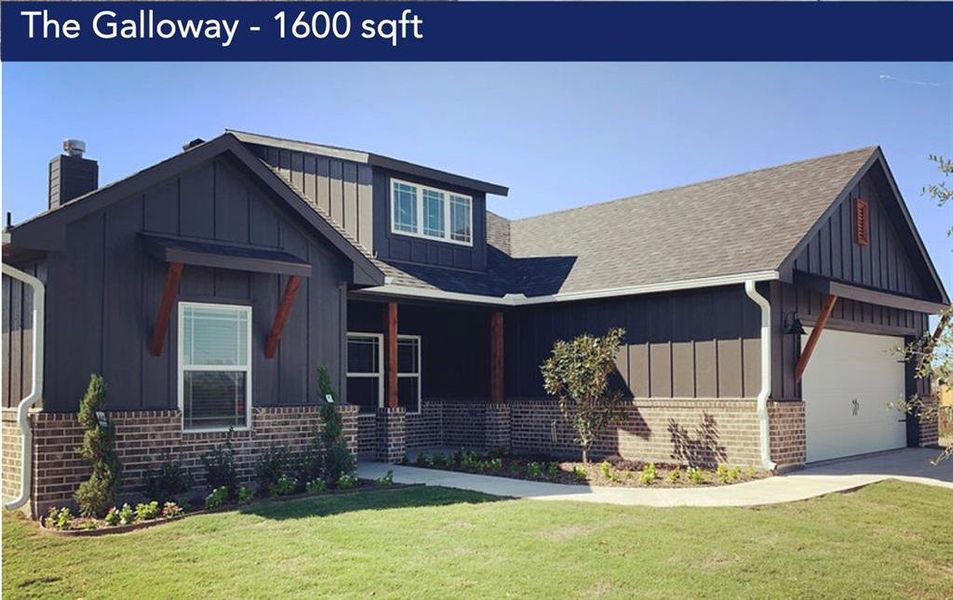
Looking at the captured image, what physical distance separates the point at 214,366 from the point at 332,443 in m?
1.94

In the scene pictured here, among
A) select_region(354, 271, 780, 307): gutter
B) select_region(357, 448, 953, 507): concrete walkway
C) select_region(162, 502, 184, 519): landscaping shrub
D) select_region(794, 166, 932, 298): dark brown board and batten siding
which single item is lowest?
select_region(357, 448, 953, 507): concrete walkway

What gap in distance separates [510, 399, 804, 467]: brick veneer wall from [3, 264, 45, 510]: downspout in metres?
9.30

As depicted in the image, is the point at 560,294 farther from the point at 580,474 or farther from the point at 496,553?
the point at 496,553

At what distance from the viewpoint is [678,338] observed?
47.3ft

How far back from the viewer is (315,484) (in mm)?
11008

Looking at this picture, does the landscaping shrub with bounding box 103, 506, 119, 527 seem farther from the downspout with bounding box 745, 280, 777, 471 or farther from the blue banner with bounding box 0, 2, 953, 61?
the downspout with bounding box 745, 280, 777, 471

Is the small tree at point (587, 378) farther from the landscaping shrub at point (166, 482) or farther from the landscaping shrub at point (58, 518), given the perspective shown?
the landscaping shrub at point (58, 518)

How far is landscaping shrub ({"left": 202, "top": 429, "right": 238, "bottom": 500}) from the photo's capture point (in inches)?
421

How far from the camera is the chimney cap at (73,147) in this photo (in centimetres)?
1130

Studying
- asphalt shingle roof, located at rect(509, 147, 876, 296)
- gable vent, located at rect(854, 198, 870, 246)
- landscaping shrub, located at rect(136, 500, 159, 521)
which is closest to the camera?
landscaping shrub, located at rect(136, 500, 159, 521)

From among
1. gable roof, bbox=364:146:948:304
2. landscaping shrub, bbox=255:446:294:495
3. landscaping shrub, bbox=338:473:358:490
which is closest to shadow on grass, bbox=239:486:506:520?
landscaping shrub, bbox=338:473:358:490

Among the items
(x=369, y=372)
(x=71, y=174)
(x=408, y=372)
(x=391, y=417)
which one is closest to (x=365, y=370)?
(x=369, y=372)

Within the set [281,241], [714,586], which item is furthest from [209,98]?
[714,586]

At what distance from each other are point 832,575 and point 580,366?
725cm
